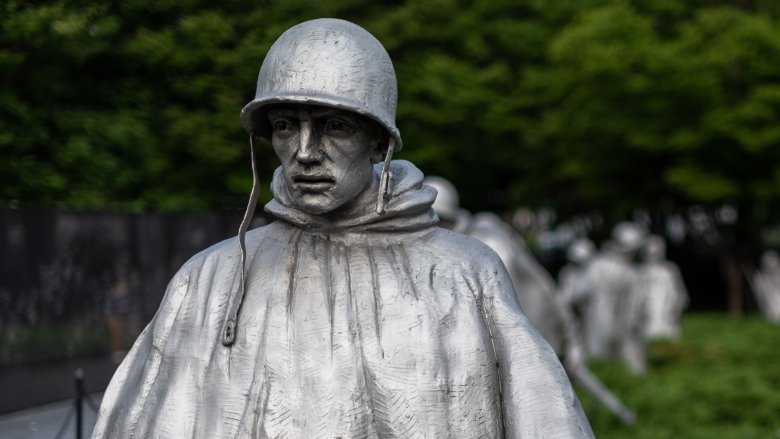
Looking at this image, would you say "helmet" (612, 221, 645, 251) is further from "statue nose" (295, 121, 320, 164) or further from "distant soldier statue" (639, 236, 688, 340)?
"statue nose" (295, 121, 320, 164)

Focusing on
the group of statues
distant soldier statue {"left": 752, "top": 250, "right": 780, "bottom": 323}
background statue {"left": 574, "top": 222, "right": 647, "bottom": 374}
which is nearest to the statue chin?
the group of statues

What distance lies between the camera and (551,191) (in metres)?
43.6

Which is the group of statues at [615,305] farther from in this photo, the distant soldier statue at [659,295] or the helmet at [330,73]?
the helmet at [330,73]

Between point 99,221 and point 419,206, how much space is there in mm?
4501

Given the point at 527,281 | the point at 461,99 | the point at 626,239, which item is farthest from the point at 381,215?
the point at 626,239

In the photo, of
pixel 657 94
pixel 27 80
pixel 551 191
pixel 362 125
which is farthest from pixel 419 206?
pixel 551 191

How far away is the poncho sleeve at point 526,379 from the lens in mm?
4469

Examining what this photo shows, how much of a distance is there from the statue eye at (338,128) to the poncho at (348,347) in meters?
0.32

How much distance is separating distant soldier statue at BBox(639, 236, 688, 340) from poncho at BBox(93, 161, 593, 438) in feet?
91.5

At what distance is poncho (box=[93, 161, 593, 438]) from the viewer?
14.6 ft

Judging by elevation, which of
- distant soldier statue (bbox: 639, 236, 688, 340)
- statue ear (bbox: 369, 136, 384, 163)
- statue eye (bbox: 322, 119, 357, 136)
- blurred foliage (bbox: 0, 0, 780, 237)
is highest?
blurred foliage (bbox: 0, 0, 780, 237)

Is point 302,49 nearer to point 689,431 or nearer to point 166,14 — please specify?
point 166,14

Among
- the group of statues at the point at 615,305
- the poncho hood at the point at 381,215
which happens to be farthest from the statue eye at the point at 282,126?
the group of statues at the point at 615,305

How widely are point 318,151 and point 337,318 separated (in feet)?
1.67
